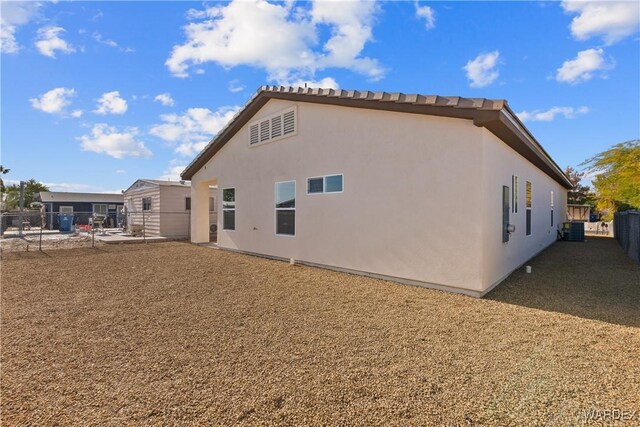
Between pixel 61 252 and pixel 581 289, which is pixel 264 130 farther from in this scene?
pixel 581 289

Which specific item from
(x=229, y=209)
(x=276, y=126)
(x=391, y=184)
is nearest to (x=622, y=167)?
(x=391, y=184)

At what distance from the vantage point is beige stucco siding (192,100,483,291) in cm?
574

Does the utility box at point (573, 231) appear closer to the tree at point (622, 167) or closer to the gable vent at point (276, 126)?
the tree at point (622, 167)

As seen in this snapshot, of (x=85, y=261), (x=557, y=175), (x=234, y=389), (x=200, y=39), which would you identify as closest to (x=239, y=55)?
(x=200, y=39)

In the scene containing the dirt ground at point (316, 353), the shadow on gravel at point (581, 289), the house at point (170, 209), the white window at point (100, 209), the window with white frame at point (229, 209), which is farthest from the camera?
the white window at point (100, 209)

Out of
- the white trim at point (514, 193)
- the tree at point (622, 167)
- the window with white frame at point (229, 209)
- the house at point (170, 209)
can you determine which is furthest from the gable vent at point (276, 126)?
the tree at point (622, 167)

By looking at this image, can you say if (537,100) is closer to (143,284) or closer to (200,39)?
(200,39)

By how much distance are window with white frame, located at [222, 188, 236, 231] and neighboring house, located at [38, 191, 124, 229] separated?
18.9 meters

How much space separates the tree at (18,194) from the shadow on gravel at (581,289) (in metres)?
41.3

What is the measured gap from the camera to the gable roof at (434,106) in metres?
5.29

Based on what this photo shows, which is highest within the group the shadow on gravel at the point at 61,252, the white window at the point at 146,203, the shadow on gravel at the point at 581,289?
the white window at the point at 146,203

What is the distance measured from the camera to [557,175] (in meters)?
13.1

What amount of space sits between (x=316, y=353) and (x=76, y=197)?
35.3 meters

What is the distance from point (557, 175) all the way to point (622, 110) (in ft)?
13.3
